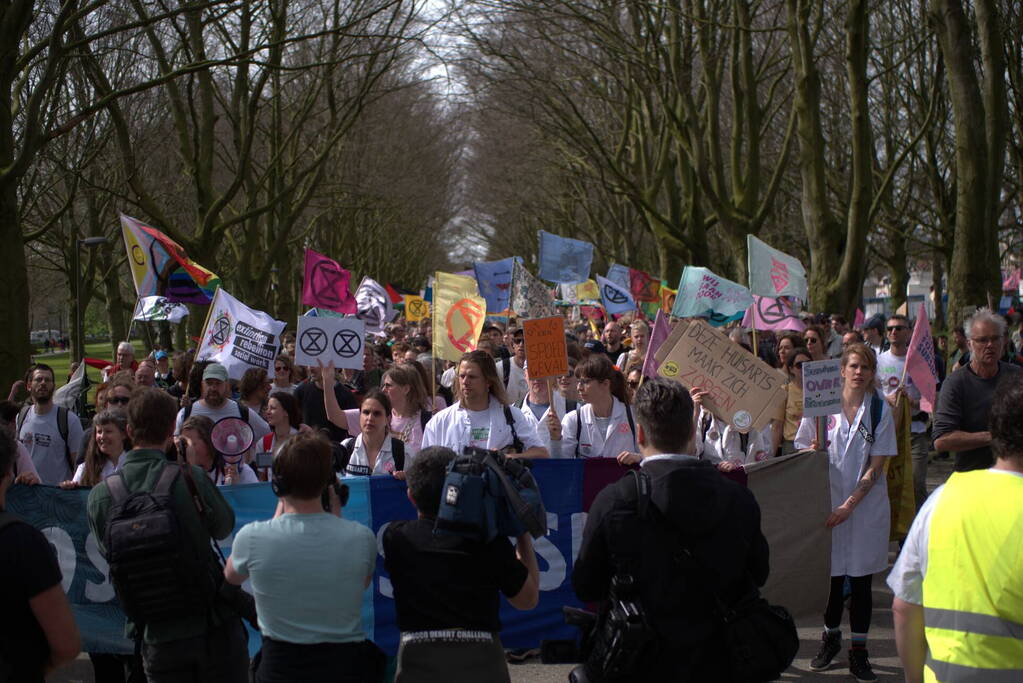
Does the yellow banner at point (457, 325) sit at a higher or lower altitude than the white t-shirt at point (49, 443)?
higher

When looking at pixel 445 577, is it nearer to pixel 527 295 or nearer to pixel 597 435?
pixel 597 435

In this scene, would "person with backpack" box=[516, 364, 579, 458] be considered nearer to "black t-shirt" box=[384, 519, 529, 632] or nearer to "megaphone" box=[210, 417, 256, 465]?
"megaphone" box=[210, 417, 256, 465]

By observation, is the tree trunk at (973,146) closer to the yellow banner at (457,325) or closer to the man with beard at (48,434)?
the yellow banner at (457,325)

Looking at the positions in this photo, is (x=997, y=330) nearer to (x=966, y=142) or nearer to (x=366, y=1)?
(x=966, y=142)

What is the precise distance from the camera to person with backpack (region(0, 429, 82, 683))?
337cm

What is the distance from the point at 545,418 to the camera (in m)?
7.63

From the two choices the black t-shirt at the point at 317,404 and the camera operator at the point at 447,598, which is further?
the black t-shirt at the point at 317,404

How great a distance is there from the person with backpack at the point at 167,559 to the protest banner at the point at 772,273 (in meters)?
8.90

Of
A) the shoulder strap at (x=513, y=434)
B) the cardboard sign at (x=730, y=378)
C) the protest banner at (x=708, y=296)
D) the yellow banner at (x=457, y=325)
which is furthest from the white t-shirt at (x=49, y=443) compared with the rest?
the protest banner at (x=708, y=296)

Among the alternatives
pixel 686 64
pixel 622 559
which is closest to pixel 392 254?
pixel 686 64

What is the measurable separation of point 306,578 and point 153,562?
0.64 m

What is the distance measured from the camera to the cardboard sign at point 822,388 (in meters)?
6.25

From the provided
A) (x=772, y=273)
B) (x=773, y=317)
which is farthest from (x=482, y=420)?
(x=773, y=317)

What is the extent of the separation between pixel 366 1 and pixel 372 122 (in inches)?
506
